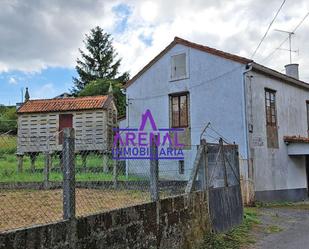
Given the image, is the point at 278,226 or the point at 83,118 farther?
the point at 83,118

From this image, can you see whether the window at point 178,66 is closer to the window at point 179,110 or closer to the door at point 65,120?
the window at point 179,110

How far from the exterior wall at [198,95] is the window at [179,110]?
279mm

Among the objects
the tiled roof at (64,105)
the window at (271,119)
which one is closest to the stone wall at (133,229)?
the window at (271,119)

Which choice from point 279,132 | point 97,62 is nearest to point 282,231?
point 279,132

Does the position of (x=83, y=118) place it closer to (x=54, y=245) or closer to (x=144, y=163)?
(x=144, y=163)

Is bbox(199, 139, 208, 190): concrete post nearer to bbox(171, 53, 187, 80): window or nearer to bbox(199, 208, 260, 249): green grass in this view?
bbox(199, 208, 260, 249): green grass

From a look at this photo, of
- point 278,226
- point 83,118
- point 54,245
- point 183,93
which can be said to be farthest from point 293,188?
point 54,245

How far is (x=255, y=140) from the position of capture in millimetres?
17984

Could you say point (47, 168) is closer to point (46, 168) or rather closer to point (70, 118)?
point (46, 168)

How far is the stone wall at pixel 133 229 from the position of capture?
3.92 metres

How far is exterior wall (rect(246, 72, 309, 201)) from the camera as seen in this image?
1795 cm

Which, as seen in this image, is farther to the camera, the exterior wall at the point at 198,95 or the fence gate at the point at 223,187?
the exterior wall at the point at 198,95

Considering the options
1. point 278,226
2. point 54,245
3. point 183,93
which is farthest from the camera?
point 183,93

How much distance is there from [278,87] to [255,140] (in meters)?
3.81
